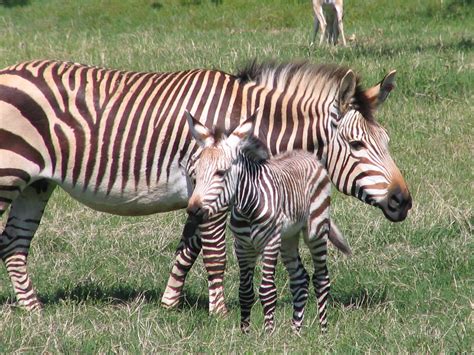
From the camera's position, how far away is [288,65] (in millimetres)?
7359

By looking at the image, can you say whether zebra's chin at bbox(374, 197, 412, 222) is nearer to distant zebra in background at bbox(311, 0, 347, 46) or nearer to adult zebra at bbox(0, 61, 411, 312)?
adult zebra at bbox(0, 61, 411, 312)

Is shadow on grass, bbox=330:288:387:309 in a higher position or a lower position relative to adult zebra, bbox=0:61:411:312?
lower

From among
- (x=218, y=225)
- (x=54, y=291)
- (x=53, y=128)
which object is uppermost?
(x=53, y=128)

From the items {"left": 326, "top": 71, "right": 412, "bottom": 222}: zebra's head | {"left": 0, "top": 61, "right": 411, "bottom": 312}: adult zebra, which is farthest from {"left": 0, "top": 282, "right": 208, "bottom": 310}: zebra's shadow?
{"left": 326, "top": 71, "right": 412, "bottom": 222}: zebra's head

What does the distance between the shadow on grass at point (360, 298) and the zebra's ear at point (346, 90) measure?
1361 millimetres

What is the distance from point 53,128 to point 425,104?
7.30 m

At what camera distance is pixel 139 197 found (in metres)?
7.25

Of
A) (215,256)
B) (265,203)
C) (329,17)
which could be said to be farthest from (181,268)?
(329,17)

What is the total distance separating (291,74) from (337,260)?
5.35ft

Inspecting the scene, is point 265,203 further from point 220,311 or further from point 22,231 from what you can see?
point 22,231

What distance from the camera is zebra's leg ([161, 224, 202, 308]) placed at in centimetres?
737

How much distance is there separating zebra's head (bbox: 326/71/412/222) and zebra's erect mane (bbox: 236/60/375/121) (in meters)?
0.32

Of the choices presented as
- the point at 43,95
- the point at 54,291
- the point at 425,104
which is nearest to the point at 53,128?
the point at 43,95

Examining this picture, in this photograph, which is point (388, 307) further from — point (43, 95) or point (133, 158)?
point (43, 95)
